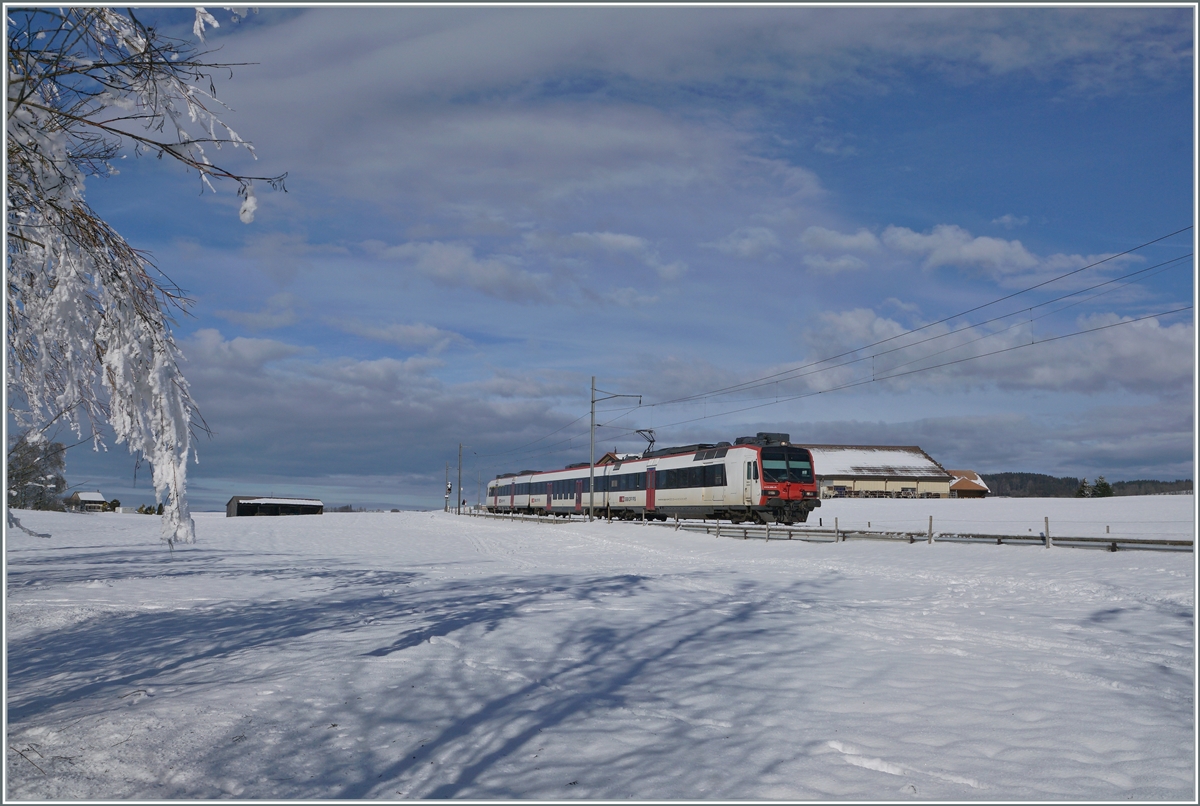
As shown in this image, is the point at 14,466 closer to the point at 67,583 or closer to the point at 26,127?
the point at 26,127

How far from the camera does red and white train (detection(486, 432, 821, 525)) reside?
33562 millimetres

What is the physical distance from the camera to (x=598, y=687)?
26.2ft

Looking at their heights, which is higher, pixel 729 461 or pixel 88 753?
pixel 729 461

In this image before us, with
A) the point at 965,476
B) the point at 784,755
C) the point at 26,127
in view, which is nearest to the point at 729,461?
the point at 784,755

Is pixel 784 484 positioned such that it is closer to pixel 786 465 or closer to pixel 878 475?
pixel 786 465

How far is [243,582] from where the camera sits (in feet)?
52.4

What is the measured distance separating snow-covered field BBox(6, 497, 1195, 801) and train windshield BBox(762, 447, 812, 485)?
641 inches

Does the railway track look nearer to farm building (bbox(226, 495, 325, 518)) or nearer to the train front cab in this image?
the train front cab

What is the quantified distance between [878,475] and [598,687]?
71874mm

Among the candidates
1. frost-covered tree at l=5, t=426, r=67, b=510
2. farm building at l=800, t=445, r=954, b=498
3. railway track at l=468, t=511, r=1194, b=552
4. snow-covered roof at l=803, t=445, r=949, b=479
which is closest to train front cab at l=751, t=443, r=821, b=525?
railway track at l=468, t=511, r=1194, b=552

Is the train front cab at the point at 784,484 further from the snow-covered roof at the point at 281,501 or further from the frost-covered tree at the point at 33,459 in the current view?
the snow-covered roof at the point at 281,501

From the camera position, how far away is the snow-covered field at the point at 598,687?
5.52 meters

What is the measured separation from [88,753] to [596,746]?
384 centimetres

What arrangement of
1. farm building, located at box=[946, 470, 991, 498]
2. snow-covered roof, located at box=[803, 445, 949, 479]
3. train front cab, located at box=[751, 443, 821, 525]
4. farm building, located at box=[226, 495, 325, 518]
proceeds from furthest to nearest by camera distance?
farm building, located at box=[946, 470, 991, 498] < farm building, located at box=[226, 495, 325, 518] < snow-covered roof, located at box=[803, 445, 949, 479] < train front cab, located at box=[751, 443, 821, 525]
